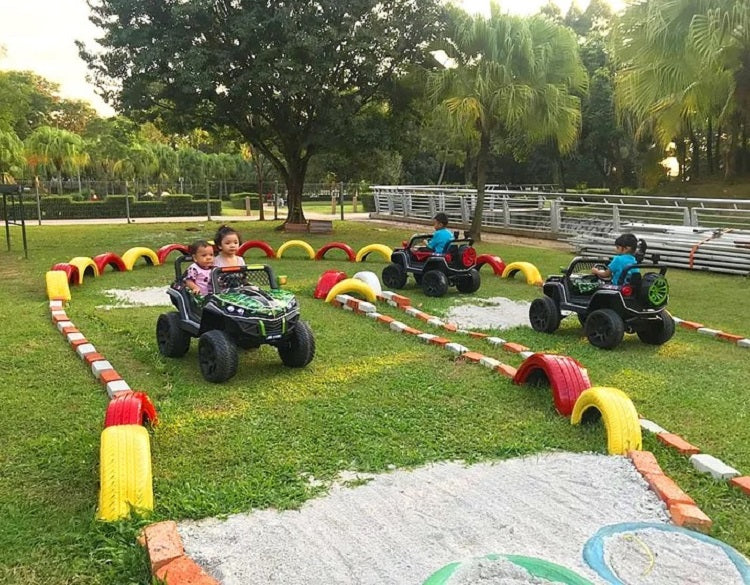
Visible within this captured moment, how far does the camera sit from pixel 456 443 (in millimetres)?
3877

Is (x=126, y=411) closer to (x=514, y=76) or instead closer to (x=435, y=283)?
(x=435, y=283)

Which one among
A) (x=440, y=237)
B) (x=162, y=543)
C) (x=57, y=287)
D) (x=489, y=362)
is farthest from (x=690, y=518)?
(x=57, y=287)

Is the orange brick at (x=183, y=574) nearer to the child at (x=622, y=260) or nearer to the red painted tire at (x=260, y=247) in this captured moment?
the child at (x=622, y=260)

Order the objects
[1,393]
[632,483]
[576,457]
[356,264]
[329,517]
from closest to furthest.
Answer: [329,517]
[632,483]
[576,457]
[1,393]
[356,264]

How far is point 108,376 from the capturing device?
4855mm

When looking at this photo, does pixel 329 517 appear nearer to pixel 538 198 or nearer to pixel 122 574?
pixel 122 574

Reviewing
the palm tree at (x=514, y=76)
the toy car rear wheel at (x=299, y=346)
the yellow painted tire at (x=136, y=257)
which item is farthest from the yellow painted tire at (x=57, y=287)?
the palm tree at (x=514, y=76)

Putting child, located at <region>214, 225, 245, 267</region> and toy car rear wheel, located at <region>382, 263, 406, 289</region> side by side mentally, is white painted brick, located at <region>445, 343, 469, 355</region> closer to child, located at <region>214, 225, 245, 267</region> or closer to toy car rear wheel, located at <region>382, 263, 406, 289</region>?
child, located at <region>214, 225, 245, 267</region>

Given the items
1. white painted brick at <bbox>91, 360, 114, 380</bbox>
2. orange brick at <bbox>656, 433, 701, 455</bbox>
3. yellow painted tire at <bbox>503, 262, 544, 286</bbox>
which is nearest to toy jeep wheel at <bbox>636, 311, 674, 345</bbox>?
orange brick at <bbox>656, 433, 701, 455</bbox>

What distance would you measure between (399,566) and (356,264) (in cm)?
1014

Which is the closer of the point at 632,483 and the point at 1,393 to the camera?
the point at 632,483

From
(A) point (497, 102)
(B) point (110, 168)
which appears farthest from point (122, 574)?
(B) point (110, 168)

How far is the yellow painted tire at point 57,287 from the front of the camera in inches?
322

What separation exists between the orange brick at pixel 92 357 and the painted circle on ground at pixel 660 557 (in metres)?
4.01
